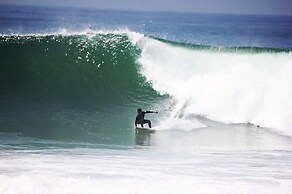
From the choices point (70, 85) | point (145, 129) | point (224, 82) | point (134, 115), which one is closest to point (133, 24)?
point (70, 85)

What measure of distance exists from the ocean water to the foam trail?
0.01 m

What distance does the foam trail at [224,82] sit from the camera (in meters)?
4.81

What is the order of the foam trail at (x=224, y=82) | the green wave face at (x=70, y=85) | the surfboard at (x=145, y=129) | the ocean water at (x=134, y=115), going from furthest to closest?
1. the foam trail at (x=224, y=82)
2. the green wave face at (x=70, y=85)
3. the surfboard at (x=145, y=129)
4. the ocean water at (x=134, y=115)

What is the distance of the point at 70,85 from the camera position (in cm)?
555

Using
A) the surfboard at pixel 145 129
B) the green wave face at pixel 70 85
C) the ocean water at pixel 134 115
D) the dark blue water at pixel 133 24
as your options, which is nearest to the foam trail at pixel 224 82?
the ocean water at pixel 134 115

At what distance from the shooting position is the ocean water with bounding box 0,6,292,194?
9.84 ft

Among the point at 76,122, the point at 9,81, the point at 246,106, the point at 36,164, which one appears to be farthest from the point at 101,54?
the point at 36,164

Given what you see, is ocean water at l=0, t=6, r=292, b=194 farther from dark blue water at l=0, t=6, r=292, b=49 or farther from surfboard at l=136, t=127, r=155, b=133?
dark blue water at l=0, t=6, r=292, b=49

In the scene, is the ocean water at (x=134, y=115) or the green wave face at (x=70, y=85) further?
the green wave face at (x=70, y=85)

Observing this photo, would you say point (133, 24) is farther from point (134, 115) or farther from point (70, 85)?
point (134, 115)

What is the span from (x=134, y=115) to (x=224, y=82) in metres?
1.04

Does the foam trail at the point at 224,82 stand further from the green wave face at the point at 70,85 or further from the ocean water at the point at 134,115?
the green wave face at the point at 70,85

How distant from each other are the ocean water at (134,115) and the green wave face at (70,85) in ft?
0.04

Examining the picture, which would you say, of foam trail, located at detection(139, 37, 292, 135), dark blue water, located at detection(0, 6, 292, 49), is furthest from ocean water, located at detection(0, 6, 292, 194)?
dark blue water, located at detection(0, 6, 292, 49)
